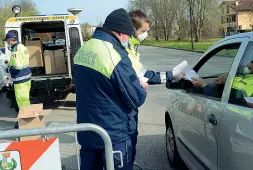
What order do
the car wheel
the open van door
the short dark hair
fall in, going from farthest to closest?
the open van door → the car wheel → the short dark hair

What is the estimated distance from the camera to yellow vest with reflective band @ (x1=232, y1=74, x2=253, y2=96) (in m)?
2.63

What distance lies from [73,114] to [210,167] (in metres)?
5.89

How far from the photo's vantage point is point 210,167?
2982mm

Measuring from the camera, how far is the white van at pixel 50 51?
8672 mm

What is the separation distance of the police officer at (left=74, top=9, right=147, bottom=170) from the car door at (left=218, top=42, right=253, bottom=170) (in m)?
0.68

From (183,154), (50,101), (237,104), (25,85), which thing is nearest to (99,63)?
(237,104)

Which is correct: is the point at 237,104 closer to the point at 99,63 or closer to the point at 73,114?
the point at 99,63

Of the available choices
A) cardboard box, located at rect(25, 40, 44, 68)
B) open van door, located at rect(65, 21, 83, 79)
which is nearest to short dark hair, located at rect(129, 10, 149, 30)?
open van door, located at rect(65, 21, 83, 79)

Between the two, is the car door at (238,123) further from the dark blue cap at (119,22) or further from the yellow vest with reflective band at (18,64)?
the yellow vest with reflective band at (18,64)

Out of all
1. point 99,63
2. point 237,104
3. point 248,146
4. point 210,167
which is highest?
point 99,63

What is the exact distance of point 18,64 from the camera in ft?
23.3

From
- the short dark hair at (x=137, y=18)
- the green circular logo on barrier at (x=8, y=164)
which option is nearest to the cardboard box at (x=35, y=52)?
the short dark hair at (x=137, y=18)

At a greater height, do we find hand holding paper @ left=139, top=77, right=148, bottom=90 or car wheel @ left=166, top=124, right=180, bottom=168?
hand holding paper @ left=139, top=77, right=148, bottom=90

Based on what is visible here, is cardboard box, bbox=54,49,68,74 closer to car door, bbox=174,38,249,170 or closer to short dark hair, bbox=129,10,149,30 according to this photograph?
car door, bbox=174,38,249,170
